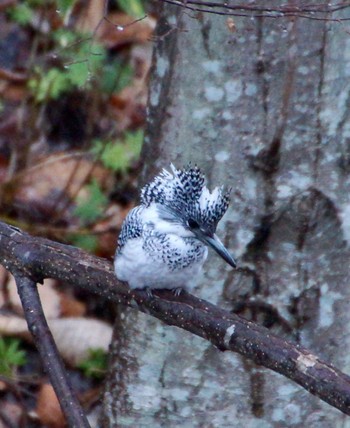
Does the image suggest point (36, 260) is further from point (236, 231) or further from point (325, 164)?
point (325, 164)

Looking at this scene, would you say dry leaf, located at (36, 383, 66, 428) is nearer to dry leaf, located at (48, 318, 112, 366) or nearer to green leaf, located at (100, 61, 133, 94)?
dry leaf, located at (48, 318, 112, 366)

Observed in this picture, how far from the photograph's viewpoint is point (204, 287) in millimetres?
3736

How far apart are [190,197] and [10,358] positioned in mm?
2078

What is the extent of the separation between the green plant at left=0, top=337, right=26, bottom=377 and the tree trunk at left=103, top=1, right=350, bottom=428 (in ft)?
3.73

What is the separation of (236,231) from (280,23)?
0.80 m

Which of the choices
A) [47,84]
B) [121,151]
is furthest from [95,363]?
[47,84]

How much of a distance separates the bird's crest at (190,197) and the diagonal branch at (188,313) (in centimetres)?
28

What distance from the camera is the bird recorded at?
3.24m

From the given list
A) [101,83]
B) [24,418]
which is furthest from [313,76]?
[101,83]

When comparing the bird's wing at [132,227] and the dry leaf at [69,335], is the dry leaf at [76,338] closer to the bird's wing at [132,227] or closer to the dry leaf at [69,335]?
the dry leaf at [69,335]

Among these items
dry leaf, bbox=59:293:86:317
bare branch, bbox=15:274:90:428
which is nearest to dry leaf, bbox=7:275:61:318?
dry leaf, bbox=59:293:86:317

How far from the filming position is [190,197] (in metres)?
3.32

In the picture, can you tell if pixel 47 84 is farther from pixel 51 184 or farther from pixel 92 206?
pixel 92 206

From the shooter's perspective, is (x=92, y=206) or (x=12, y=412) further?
(x=92, y=206)
